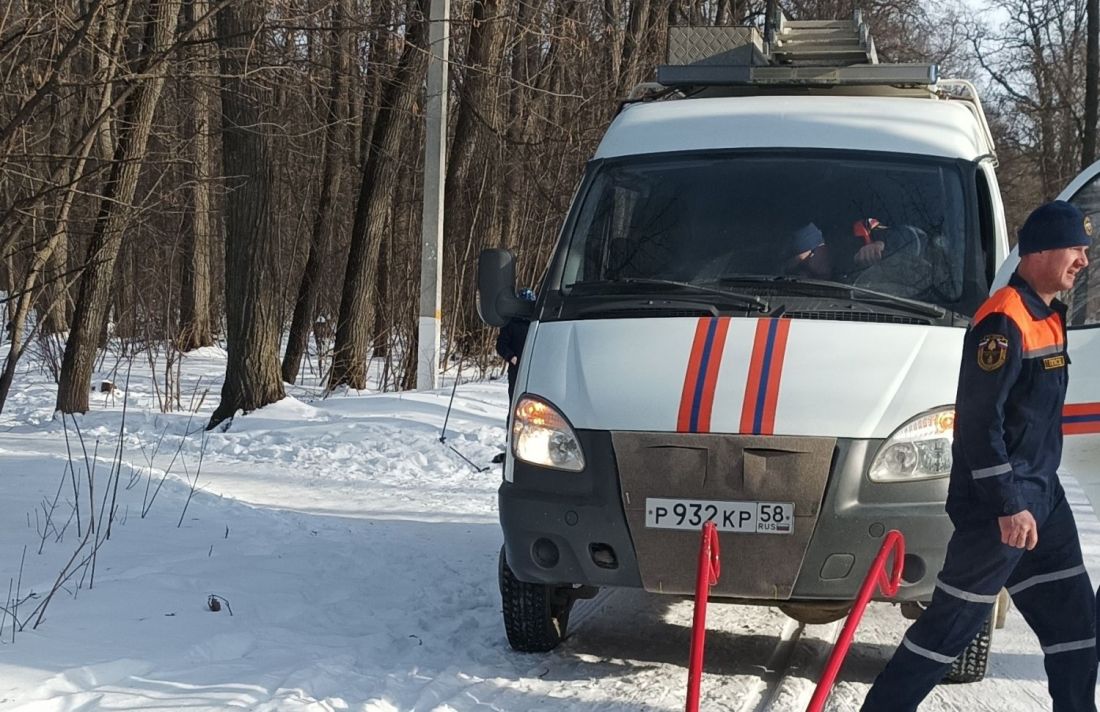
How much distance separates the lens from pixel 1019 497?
13.3 ft

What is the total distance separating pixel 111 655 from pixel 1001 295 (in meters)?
3.67

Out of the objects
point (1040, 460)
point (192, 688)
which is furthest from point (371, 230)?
point (1040, 460)

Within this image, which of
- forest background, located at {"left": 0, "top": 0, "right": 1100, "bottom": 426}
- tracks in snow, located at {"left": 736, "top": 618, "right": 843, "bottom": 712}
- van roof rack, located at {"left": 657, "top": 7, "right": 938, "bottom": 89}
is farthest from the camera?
forest background, located at {"left": 0, "top": 0, "right": 1100, "bottom": 426}

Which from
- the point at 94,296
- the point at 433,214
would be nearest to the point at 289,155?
the point at 94,296

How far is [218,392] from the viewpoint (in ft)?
61.9

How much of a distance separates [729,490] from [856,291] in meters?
1.11

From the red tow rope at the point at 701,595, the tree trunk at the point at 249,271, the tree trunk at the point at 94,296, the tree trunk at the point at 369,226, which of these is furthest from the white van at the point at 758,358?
the tree trunk at the point at 369,226

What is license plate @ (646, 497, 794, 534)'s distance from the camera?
488 cm

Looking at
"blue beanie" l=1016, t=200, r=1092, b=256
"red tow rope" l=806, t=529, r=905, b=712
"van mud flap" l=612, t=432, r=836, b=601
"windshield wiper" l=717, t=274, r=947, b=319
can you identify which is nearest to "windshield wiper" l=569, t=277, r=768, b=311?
"windshield wiper" l=717, t=274, r=947, b=319

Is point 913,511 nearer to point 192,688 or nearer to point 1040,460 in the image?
point 1040,460

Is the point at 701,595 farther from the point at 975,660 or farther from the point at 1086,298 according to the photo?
the point at 1086,298

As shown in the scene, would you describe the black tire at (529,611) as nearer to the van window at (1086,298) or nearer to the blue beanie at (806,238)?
the blue beanie at (806,238)

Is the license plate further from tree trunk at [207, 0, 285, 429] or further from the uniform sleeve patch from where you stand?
tree trunk at [207, 0, 285, 429]

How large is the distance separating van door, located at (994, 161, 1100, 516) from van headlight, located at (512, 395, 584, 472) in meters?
1.79
